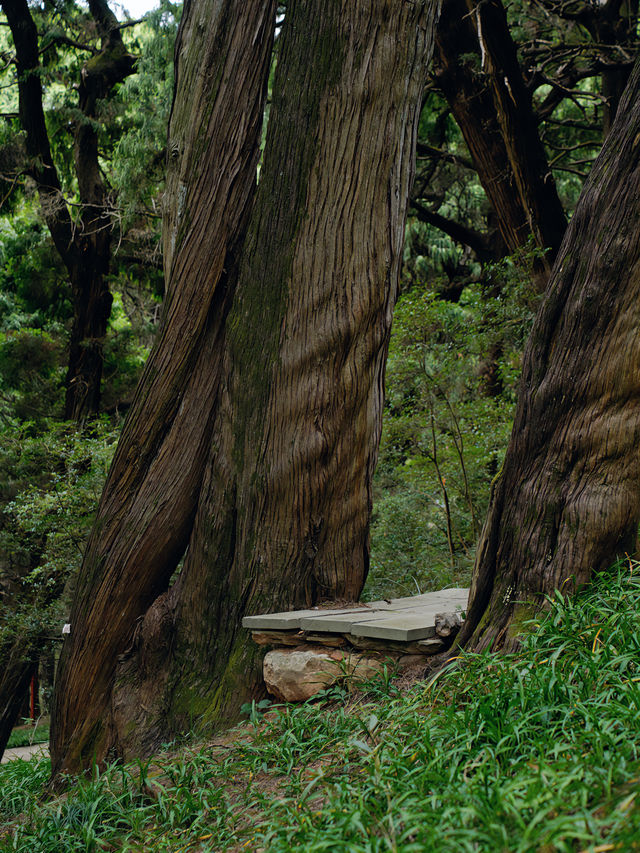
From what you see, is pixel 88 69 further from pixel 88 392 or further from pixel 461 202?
pixel 461 202

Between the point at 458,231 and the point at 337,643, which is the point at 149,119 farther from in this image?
the point at 337,643

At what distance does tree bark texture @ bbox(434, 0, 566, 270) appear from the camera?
6570 mm

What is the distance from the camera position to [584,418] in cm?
271

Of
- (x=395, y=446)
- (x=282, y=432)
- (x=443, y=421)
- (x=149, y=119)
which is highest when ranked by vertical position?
(x=149, y=119)

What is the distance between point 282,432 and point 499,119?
15.6 feet

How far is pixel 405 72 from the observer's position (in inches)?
145

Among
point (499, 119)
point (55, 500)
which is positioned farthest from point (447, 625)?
point (499, 119)

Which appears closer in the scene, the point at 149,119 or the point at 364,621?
the point at 364,621

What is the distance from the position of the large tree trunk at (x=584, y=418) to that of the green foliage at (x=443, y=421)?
4253 mm

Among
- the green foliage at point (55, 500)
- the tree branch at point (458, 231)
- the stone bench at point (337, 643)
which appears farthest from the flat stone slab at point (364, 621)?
the tree branch at point (458, 231)

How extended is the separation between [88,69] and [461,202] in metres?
6.42

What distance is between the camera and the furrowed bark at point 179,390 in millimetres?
3898

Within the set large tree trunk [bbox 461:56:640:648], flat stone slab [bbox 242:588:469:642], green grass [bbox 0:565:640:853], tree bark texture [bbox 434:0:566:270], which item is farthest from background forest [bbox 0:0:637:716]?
green grass [bbox 0:565:640:853]

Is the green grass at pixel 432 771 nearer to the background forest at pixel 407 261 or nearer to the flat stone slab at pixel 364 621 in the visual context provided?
the flat stone slab at pixel 364 621
